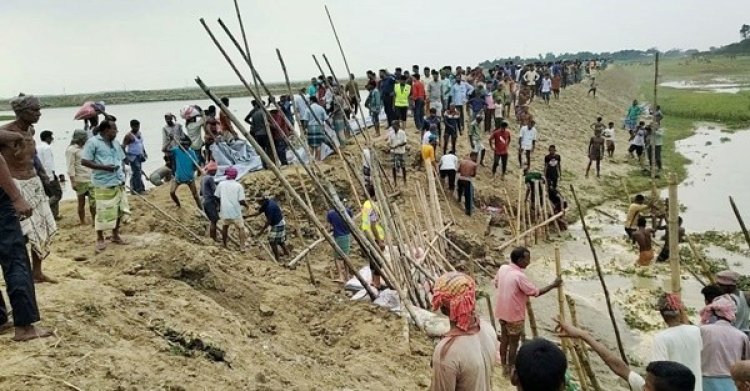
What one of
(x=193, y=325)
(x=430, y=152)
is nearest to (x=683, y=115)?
(x=430, y=152)

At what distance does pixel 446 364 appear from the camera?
3.07m

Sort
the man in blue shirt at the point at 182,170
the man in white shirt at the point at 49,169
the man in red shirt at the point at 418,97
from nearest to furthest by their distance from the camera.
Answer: the man in white shirt at the point at 49,169, the man in blue shirt at the point at 182,170, the man in red shirt at the point at 418,97

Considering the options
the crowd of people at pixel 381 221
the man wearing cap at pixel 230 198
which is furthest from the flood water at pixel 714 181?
the man wearing cap at pixel 230 198

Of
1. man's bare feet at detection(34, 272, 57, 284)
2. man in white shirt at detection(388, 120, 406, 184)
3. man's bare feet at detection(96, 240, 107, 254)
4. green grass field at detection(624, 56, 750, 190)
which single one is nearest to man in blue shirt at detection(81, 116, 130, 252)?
man's bare feet at detection(96, 240, 107, 254)

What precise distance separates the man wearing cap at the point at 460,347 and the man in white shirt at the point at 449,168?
9271 millimetres

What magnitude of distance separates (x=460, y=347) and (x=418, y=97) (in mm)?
11739

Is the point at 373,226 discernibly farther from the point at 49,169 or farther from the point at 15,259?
the point at 49,169

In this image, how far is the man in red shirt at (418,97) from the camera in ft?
46.6

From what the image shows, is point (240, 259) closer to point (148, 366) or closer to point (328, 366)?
point (328, 366)

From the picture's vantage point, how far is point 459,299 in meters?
3.12

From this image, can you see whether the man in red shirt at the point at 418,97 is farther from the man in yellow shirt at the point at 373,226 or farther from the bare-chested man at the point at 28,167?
the bare-chested man at the point at 28,167

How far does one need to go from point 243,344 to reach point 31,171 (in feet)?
6.98

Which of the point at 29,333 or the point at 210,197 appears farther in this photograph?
the point at 210,197

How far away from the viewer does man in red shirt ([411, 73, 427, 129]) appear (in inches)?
559
